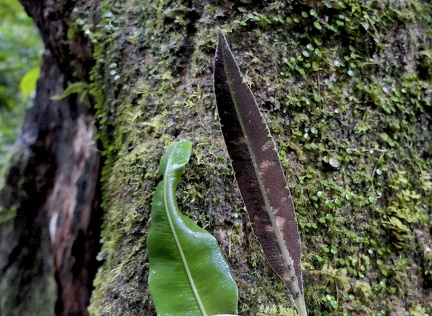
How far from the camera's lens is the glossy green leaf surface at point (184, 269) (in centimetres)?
83

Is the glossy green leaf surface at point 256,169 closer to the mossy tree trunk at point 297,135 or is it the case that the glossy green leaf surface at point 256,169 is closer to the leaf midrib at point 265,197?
the leaf midrib at point 265,197

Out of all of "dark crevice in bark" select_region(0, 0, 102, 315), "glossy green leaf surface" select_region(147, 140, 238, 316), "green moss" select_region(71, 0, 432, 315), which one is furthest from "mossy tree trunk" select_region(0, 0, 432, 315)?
"dark crevice in bark" select_region(0, 0, 102, 315)

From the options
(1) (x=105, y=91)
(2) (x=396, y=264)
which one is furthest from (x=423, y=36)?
(1) (x=105, y=91)

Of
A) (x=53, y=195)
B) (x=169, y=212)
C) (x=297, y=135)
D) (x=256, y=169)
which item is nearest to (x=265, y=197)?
(x=256, y=169)

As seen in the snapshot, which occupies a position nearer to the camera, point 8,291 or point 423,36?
point 423,36

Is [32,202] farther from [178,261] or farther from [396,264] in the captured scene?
[396,264]

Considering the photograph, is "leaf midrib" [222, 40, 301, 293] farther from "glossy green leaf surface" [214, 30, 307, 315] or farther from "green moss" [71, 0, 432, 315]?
"green moss" [71, 0, 432, 315]

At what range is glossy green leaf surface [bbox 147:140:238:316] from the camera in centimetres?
83

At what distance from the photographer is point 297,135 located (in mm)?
1155

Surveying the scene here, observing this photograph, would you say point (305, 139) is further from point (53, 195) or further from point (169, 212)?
point (53, 195)

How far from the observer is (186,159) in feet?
3.26

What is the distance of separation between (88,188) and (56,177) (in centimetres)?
50

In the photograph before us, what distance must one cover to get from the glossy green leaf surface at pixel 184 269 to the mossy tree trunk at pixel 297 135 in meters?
0.11

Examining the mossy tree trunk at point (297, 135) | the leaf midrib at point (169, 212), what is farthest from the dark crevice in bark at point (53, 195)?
the leaf midrib at point (169, 212)
